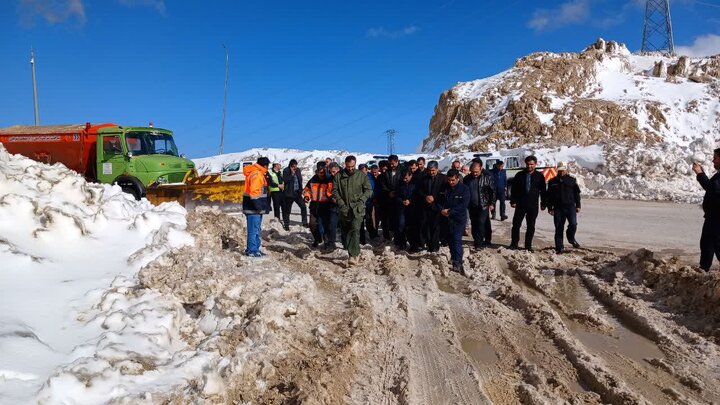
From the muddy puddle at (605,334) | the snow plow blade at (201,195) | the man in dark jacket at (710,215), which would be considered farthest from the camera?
the snow plow blade at (201,195)

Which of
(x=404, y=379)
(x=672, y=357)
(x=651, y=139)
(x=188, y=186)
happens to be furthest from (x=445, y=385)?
(x=651, y=139)

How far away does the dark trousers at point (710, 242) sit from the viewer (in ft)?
18.9

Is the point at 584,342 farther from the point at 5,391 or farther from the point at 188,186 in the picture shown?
the point at 188,186

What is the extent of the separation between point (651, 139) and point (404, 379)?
39.0m

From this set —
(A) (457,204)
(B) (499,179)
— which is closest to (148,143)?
(A) (457,204)

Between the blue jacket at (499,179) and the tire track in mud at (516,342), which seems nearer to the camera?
the tire track in mud at (516,342)

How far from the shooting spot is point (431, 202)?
8000 millimetres

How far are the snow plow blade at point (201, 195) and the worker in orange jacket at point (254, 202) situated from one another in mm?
4534

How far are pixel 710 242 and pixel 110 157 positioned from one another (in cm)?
1293

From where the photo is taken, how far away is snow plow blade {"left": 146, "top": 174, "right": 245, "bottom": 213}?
11.6 m

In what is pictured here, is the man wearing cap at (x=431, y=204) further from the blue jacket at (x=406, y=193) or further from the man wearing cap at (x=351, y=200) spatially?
the man wearing cap at (x=351, y=200)

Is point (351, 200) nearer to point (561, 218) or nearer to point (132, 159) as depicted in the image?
point (561, 218)

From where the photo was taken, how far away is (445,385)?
3566mm

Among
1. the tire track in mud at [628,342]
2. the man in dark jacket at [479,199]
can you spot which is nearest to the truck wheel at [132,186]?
the man in dark jacket at [479,199]
